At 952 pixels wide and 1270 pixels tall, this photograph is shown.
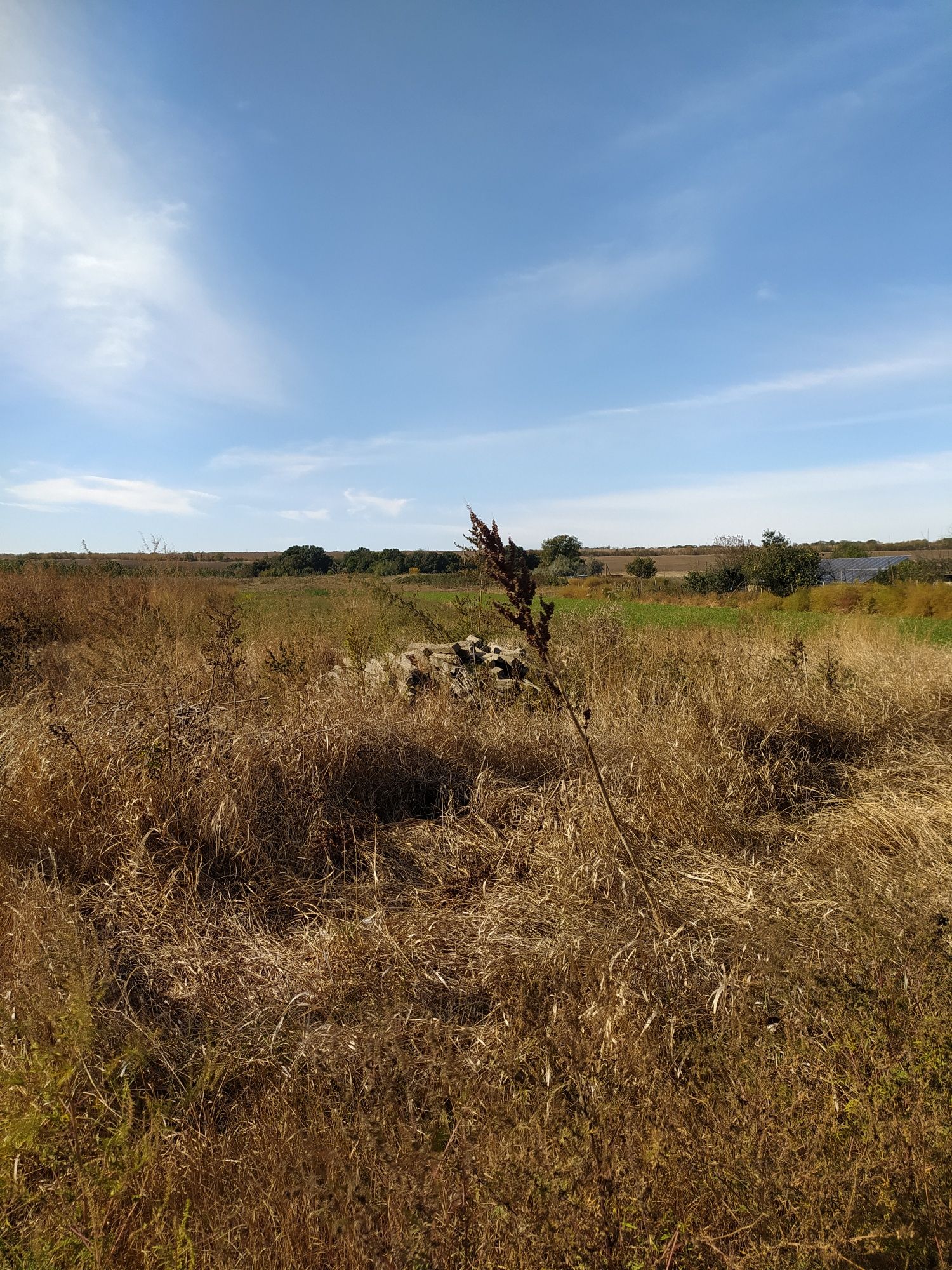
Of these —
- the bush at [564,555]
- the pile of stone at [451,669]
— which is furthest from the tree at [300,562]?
the pile of stone at [451,669]

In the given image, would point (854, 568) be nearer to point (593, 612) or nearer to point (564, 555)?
point (564, 555)

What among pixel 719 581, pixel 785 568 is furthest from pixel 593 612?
pixel 719 581

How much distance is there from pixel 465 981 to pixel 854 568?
40.9m

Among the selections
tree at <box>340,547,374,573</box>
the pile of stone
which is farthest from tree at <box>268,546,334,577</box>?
the pile of stone

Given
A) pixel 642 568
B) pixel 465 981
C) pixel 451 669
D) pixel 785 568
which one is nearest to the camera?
pixel 465 981

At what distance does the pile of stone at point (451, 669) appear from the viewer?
21.7 feet

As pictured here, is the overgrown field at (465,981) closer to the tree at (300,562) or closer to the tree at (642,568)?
the tree at (300,562)

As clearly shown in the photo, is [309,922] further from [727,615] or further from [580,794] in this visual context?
[727,615]

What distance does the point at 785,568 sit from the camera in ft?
107

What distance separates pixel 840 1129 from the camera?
174cm

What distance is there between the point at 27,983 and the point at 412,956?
1383 mm

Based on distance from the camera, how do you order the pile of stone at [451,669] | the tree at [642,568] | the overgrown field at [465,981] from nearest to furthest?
the overgrown field at [465,981] → the pile of stone at [451,669] → the tree at [642,568]

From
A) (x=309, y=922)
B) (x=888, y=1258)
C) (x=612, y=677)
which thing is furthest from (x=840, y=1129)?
(x=612, y=677)

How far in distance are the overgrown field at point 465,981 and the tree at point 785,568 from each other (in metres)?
28.5
